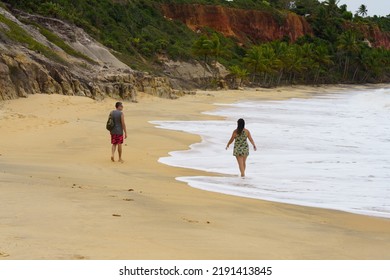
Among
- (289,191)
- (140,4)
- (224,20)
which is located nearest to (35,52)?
(289,191)

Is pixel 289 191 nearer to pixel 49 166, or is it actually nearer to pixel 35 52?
pixel 49 166

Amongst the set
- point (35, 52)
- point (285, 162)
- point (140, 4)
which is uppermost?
point (140, 4)

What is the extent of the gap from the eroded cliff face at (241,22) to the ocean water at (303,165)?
217ft

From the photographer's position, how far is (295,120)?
24.5 metres

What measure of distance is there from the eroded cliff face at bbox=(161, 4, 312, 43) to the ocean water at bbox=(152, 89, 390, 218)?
6602cm

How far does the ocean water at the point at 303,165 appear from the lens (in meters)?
8.62

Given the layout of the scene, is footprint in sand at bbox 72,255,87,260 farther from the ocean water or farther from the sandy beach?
the ocean water

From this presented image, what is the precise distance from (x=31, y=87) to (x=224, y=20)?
7108 centimetres

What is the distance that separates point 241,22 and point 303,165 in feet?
283

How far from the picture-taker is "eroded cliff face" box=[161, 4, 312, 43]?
277 ft

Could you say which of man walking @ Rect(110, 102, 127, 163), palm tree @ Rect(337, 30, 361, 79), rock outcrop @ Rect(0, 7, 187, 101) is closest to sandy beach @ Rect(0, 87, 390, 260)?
man walking @ Rect(110, 102, 127, 163)

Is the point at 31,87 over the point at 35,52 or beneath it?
beneath

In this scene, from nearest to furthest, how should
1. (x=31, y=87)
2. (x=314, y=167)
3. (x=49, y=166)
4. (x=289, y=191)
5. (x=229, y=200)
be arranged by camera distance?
(x=229, y=200)
(x=289, y=191)
(x=49, y=166)
(x=314, y=167)
(x=31, y=87)

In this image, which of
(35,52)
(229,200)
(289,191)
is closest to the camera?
(229,200)
